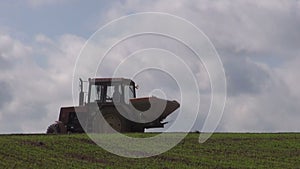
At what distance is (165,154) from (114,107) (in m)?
5.52

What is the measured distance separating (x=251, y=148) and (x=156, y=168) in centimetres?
652

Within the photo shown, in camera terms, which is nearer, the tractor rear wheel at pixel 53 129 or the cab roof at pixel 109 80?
the cab roof at pixel 109 80

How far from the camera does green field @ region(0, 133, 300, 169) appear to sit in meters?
22.6

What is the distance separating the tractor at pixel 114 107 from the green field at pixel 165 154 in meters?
1.62

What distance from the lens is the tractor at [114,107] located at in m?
29.9

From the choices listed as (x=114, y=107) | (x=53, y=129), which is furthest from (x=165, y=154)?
(x=53, y=129)

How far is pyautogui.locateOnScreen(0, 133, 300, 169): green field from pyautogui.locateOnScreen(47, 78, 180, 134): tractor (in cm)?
162

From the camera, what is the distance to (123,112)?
1178 inches

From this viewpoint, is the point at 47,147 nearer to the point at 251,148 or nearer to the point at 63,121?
the point at 63,121

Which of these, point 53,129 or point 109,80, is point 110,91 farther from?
point 53,129

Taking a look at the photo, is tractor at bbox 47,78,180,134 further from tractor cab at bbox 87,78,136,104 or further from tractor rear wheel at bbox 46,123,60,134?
tractor rear wheel at bbox 46,123,60,134

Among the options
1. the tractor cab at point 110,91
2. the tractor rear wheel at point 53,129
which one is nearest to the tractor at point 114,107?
the tractor cab at point 110,91

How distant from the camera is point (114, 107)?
30.0 meters

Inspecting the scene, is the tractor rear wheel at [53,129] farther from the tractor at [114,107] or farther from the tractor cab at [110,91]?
the tractor cab at [110,91]
